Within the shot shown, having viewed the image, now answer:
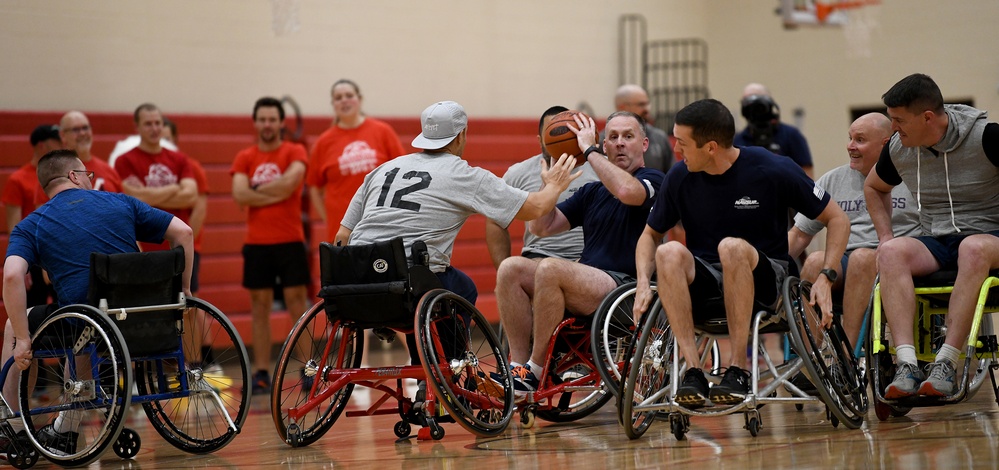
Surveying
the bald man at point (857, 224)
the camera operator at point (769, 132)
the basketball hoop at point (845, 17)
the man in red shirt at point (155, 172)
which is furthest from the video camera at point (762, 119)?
the basketball hoop at point (845, 17)

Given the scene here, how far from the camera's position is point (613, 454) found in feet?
11.3

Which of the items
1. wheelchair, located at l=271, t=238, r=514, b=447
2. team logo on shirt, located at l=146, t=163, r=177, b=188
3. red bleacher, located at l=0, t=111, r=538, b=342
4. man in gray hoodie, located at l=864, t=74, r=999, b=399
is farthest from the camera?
red bleacher, located at l=0, t=111, r=538, b=342

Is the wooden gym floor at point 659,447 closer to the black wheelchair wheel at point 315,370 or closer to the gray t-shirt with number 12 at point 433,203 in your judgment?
the black wheelchair wheel at point 315,370

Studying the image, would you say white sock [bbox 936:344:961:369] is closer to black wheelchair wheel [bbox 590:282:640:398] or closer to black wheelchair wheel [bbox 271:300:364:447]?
black wheelchair wheel [bbox 590:282:640:398]

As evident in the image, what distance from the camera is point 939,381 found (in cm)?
353

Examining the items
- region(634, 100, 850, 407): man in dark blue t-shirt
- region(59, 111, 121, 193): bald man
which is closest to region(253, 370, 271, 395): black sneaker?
region(59, 111, 121, 193): bald man

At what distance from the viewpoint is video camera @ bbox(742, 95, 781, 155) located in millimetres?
5926

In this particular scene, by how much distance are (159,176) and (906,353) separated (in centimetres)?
403

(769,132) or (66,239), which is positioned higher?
(769,132)

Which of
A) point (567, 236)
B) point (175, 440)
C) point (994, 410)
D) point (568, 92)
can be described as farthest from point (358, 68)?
point (994, 410)

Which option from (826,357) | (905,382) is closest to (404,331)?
(826,357)

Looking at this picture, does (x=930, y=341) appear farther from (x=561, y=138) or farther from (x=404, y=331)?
(x=404, y=331)

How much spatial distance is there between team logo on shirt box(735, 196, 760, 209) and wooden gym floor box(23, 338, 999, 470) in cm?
71

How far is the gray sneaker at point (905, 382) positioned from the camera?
3535 millimetres
